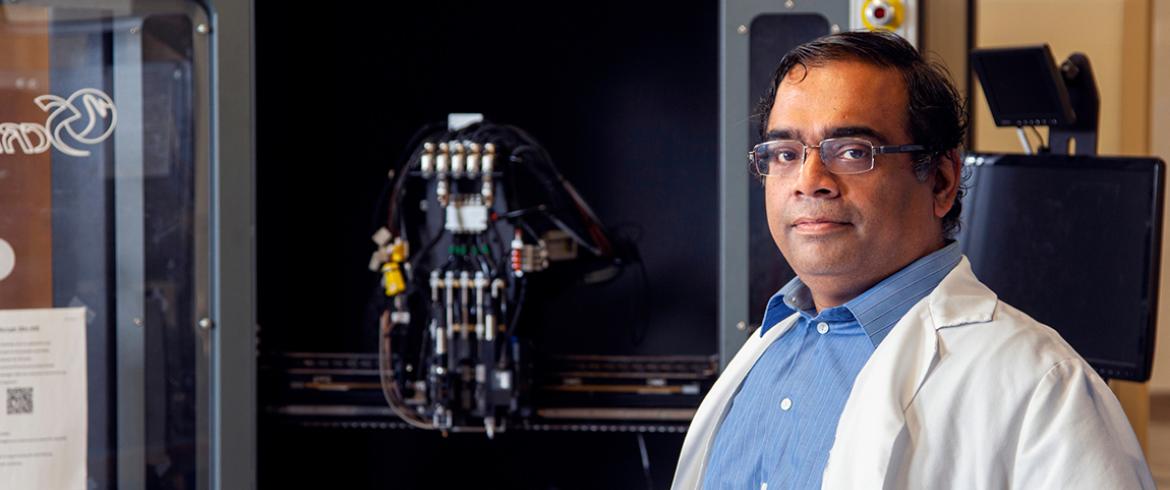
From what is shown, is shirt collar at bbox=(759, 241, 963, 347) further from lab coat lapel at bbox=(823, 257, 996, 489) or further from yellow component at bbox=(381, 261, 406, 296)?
yellow component at bbox=(381, 261, 406, 296)

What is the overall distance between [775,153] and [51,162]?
158 cm

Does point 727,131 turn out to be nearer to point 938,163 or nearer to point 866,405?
point 938,163

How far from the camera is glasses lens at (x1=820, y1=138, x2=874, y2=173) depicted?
129cm

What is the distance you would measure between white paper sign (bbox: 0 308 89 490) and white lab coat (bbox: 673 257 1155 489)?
1.66m

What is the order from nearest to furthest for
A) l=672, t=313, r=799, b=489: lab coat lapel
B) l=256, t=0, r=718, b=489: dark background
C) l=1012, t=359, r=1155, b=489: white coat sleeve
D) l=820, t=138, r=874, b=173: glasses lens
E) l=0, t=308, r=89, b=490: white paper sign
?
l=1012, t=359, r=1155, b=489: white coat sleeve
l=820, t=138, r=874, b=173: glasses lens
l=672, t=313, r=799, b=489: lab coat lapel
l=0, t=308, r=89, b=490: white paper sign
l=256, t=0, r=718, b=489: dark background

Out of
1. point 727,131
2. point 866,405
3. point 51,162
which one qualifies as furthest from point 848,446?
point 51,162

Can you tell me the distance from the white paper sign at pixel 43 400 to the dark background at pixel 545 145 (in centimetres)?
61

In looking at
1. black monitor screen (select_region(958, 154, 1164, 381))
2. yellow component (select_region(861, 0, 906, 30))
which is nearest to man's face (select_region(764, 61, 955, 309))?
black monitor screen (select_region(958, 154, 1164, 381))

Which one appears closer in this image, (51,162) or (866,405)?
(866,405)

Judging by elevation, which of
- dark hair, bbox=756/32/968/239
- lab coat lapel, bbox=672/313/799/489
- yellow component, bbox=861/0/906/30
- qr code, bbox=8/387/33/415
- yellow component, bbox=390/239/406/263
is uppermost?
yellow component, bbox=861/0/906/30

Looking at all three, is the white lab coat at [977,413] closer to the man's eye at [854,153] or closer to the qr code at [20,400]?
the man's eye at [854,153]

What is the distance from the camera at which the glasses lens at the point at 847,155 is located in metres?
1.29

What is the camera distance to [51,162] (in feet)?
7.50

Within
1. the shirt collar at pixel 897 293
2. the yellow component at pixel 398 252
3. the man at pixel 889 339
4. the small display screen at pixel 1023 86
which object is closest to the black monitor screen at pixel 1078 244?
the small display screen at pixel 1023 86
